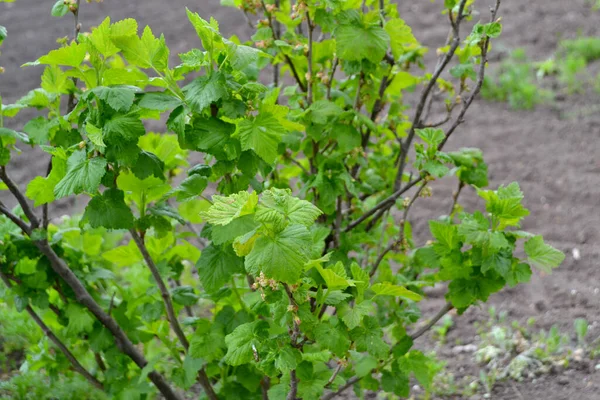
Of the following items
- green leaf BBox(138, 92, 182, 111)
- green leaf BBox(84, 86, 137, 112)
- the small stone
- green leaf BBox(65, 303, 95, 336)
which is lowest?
the small stone

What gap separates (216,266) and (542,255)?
37.6 inches

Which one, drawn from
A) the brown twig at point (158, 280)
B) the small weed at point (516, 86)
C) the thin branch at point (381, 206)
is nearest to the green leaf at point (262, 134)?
the brown twig at point (158, 280)

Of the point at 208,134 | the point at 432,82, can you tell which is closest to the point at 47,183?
the point at 208,134

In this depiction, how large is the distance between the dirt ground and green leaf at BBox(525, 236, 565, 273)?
933mm

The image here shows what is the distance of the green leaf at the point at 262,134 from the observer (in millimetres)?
1791

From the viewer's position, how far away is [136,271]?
3.23 meters

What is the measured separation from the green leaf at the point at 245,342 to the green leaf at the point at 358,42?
31.2 inches

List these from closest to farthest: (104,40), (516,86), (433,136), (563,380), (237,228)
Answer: (237,228), (104,40), (433,136), (563,380), (516,86)

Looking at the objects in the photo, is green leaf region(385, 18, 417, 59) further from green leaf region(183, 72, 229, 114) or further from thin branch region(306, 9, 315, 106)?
green leaf region(183, 72, 229, 114)

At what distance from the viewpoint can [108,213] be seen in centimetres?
189

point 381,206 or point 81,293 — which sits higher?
point 381,206

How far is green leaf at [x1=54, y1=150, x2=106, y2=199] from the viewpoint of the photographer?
66.1 inches

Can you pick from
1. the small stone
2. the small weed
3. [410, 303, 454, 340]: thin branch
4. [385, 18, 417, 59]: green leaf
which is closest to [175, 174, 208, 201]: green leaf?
[385, 18, 417, 59]: green leaf

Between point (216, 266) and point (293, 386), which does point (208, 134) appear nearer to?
point (216, 266)
